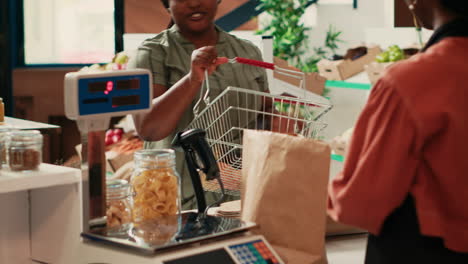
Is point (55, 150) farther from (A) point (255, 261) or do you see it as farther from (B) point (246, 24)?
(B) point (246, 24)

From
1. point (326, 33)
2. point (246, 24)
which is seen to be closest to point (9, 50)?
point (246, 24)

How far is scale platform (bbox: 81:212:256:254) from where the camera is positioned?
161 centimetres

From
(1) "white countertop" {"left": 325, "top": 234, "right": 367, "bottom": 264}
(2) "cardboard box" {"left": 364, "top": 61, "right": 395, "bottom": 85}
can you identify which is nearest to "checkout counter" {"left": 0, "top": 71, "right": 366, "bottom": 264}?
(1) "white countertop" {"left": 325, "top": 234, "right": 367, "bottom": 264}

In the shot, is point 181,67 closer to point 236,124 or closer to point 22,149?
point 236,124

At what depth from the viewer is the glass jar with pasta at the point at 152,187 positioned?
69.7 inches

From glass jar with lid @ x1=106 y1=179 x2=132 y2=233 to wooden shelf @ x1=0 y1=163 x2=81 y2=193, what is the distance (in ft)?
0.54

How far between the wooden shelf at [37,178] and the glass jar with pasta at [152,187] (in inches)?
8.5

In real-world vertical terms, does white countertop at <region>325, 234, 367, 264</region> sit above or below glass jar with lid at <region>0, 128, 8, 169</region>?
below

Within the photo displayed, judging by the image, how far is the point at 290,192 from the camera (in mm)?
1785

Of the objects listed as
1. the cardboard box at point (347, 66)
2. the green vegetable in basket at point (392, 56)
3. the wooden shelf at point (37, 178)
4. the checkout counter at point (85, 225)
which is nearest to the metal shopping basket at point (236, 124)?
the checkout counter at point (85, 225)

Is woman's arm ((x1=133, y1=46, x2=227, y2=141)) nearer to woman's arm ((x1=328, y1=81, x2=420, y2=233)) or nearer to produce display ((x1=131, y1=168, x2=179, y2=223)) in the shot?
produce display ((x1=131, y1=168, x2=179, y2=223))

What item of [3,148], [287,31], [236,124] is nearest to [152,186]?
[3,148]

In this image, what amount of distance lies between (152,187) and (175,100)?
0.56m

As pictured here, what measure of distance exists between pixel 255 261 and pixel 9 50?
527 centimetres
